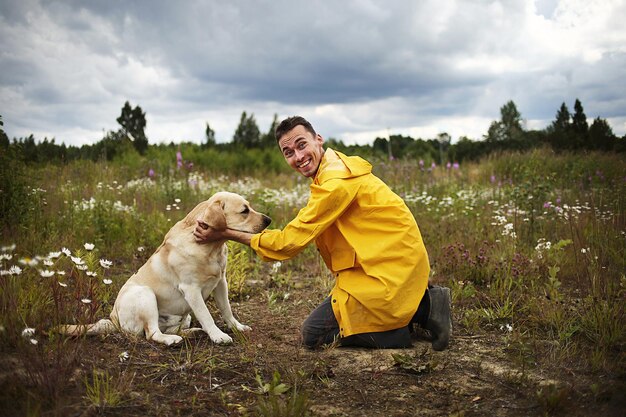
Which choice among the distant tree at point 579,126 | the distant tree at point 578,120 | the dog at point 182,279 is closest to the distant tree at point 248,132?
the distant tree at point 579,126

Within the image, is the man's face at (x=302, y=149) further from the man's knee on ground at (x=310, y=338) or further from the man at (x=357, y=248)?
the man's knee on ground at (x=310, y=338)

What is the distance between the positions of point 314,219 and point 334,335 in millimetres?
1103

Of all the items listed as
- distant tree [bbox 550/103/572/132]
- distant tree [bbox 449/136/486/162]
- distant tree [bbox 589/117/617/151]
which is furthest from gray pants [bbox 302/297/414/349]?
distant tree [bbox 550/103/572/132]

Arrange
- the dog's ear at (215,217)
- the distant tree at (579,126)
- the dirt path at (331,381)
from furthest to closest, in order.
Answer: the distant tree at (579,126)
the dog's ear at (215,217)
the dirt path at (331,381)

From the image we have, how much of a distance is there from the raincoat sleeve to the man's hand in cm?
43

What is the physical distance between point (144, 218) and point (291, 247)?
4918 mm

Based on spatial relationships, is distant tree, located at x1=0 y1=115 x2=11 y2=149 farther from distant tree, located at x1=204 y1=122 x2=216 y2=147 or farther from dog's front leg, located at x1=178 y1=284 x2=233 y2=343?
distant tree, located at x1=204 y1=122 x2=216 y2=147

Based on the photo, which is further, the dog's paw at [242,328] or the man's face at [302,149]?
the dog's paw at [242,328]

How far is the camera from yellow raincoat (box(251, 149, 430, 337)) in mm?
3750

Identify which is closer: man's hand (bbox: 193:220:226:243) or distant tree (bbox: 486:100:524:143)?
man's hand (bbox: 193:220:226:243)

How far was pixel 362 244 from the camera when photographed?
3895 mm

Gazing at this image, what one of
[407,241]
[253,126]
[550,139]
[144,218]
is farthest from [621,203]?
[253,126]

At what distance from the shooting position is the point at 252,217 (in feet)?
13.6

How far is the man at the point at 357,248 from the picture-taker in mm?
3770
